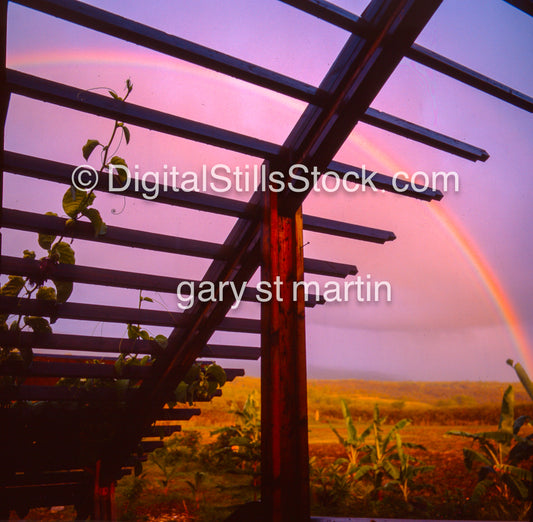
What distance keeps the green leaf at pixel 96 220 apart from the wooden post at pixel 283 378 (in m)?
0.90

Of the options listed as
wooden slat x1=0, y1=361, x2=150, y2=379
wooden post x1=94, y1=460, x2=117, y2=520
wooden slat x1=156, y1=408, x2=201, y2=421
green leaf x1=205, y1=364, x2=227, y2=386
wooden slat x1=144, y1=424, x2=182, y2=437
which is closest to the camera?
wooden slat x1=0, y1=361, x2=150, y2=379

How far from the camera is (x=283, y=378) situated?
2127 millimetres

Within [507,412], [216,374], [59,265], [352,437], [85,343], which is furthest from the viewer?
[352,437]

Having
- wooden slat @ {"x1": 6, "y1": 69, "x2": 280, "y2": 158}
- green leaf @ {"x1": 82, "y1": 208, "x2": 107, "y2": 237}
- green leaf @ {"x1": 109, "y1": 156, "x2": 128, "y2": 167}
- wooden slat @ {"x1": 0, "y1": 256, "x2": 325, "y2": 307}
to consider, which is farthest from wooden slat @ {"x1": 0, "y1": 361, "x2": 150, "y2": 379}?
wooden slat @ {"x1": 6, "y1": 69, "x2": 280, "y2": 158}

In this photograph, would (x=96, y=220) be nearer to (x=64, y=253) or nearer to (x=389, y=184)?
(x=64, y=253)

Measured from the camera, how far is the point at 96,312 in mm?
2762

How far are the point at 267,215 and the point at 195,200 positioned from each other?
45 centimetres

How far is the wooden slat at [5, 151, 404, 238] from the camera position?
2058 millimetres

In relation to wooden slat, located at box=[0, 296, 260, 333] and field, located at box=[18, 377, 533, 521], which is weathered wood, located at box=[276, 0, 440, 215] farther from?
field, located at box=[18, 377, 533, 521]

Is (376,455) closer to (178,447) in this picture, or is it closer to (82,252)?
(178,447)

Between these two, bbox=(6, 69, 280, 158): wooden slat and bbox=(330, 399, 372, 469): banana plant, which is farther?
bbox=(330, 399, 372, 469): banana plant

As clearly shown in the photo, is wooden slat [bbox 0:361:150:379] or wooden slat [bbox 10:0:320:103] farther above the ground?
wooden slat [bbox 10:0:320:103]

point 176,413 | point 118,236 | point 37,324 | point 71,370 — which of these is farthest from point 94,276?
point 176,413

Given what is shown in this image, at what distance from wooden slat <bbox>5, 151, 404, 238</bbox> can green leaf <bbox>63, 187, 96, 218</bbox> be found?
0.06 meters
